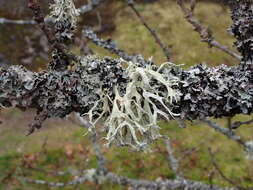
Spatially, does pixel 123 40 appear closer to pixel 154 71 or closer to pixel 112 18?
pixel 112 18

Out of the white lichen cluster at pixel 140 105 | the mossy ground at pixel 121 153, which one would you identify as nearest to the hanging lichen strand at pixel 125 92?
the white lichen cluster at pixel 140 105

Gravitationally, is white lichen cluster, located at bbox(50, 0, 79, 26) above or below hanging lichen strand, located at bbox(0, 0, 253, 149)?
above

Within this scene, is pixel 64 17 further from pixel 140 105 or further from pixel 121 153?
pixel 121 153

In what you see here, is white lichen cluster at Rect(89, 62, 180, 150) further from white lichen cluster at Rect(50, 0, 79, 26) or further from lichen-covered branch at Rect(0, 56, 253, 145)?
white lichen cluster at Rect(50, 0, 79, 26)

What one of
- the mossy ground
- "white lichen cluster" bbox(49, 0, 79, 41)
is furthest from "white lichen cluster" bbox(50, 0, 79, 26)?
the mossy ground

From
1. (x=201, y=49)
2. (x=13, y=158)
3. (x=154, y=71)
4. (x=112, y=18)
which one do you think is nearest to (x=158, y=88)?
(x=154, y=71)

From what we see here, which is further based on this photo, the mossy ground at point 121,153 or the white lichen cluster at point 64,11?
the mossy ground at point 121,153

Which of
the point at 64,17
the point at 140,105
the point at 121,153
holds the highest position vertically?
the point at 121,153

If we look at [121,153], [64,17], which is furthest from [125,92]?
[121,153]

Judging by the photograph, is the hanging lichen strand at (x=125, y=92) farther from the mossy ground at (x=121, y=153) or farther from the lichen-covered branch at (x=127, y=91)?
the mossy ground at (x=121, y=153)
